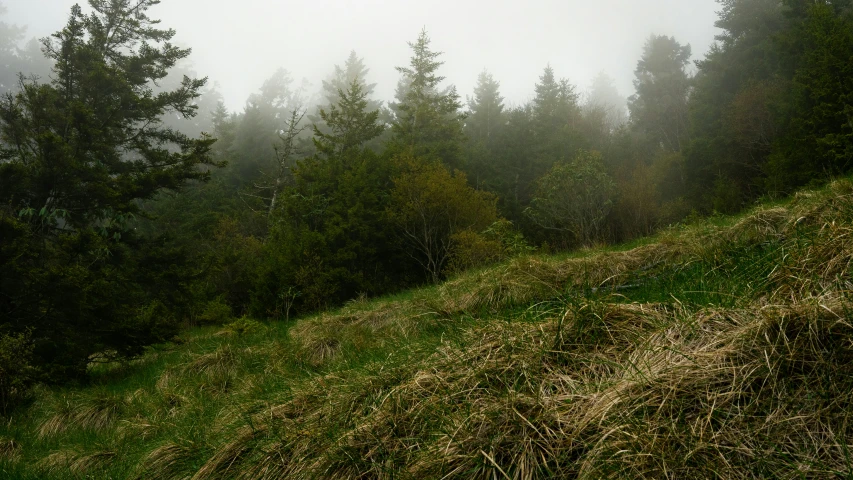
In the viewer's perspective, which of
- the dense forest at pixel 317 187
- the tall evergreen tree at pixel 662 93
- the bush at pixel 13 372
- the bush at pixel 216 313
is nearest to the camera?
the bush at pixel 13 372

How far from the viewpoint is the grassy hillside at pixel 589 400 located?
147cm

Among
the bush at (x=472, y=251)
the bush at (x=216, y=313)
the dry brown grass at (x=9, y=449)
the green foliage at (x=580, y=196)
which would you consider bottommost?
the bush at (x=216, y=313)

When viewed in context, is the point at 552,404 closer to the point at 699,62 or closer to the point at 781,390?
the point at 781,390

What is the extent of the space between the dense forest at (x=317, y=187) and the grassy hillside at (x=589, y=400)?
447 centimetres

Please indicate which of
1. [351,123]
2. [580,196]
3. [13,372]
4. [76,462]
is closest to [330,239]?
[351,123]

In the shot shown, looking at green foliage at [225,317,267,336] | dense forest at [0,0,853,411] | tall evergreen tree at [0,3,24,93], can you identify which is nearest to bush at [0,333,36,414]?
dense forest at [0,0,853,411]

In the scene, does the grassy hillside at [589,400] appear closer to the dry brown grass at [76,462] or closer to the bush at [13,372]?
the dry brown grass at [76,462]

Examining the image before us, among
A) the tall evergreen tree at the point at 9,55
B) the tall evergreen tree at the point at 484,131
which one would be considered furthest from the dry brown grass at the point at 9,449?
the tall evergreen tree at the point at 9,55

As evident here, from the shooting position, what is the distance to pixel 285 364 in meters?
4.96

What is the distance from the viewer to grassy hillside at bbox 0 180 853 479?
1.47m

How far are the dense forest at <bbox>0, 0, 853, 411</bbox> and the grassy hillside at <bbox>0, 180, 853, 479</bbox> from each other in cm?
447

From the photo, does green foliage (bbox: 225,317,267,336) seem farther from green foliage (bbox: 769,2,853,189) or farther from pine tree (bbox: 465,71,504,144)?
pine tree (bbox: 465,71,504,144)

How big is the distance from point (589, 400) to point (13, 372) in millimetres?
7295

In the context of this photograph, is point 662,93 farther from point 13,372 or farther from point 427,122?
point 13,372
